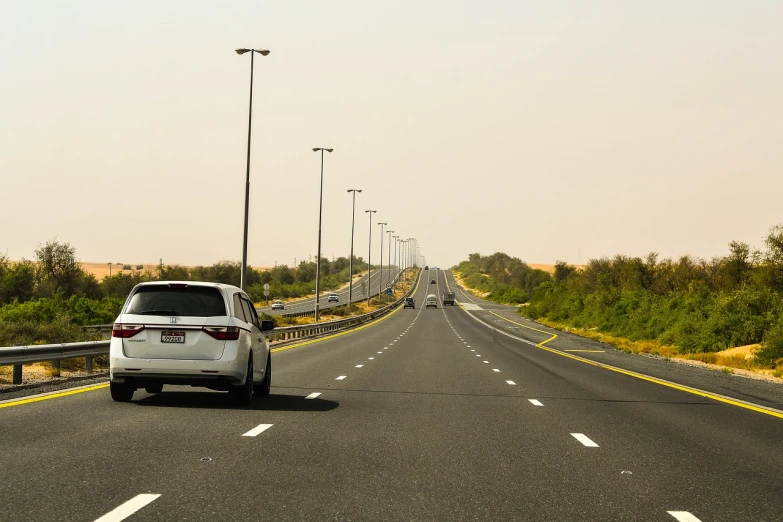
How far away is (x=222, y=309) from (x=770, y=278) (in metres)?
47.3

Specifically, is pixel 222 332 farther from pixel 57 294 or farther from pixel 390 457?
pixel 57 294

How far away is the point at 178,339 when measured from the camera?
42.3 feet

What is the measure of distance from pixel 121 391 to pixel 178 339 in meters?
1.48

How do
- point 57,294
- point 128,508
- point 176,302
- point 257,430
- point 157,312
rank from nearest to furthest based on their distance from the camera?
1. point 128,508
2. point 257,430
3. point 157,312
4. point 176,302
5. point 57,294

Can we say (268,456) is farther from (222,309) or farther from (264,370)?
(264,370)

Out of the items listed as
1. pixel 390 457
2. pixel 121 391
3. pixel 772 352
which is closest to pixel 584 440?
pixel 390 457

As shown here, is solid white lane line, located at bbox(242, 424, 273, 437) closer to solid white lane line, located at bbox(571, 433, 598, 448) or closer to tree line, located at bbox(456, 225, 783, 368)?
solid white lane line, located at bbox(571, 433, 598, 448)

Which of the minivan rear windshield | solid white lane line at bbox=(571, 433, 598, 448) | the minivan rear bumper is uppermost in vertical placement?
the minivan rear windshield

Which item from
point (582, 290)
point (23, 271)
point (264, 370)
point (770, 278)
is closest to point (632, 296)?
point (770, 278)

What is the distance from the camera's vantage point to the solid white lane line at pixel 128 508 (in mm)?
6168

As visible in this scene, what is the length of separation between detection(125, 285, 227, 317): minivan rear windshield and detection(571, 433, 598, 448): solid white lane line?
527 cm

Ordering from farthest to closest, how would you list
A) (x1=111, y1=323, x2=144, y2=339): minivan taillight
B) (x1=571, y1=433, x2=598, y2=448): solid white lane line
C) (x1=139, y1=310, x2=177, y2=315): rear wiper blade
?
(x1=139, y1=310, x2=177, y2=315): rear wiper blade
(x1=111, y1=323, x2=144, y2=339): minivan taillight
(x1=571, y1=433, x2=598, y2=448): solid white lane line

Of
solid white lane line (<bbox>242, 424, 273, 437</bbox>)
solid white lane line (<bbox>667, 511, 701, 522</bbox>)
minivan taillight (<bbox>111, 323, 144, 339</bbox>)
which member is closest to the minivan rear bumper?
minivan taillight (<bbox>111, 323, 144, 339</bbox>)

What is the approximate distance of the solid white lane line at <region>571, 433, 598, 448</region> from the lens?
33.8 ft
